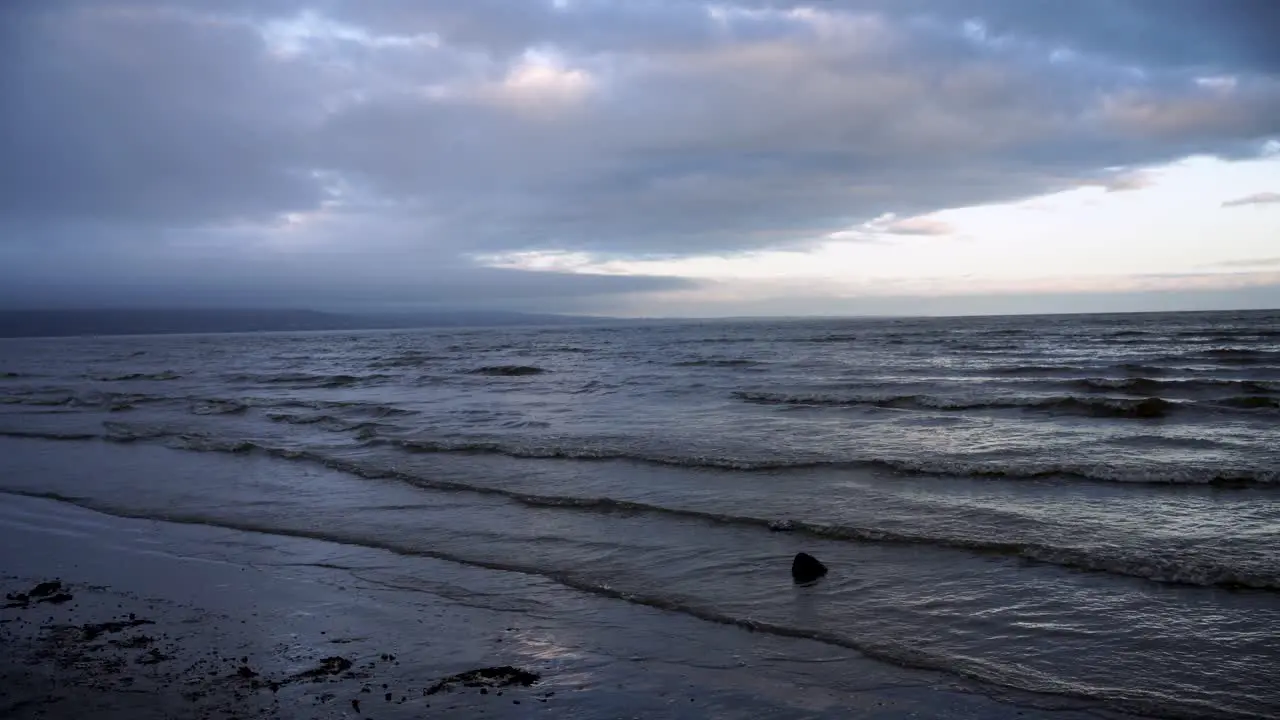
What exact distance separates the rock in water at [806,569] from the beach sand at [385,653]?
1.36 m

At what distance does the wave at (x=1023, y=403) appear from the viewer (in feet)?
62.3

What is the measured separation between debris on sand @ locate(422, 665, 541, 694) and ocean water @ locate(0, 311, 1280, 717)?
1.77 m

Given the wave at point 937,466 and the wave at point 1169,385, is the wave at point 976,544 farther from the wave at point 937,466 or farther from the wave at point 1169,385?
the wave at point 1169,385

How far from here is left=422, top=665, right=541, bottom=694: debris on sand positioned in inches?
202

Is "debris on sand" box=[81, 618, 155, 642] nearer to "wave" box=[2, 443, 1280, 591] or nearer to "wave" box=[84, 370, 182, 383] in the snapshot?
"wave" box=[2, 443, 1280, 591]

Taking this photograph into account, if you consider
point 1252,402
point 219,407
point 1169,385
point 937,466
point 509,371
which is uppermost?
point 1169,385

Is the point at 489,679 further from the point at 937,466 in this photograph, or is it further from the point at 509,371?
the point at 509,371

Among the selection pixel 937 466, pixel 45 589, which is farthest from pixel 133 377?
pixel 937 466

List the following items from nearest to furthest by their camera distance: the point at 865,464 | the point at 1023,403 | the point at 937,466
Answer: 1. the point at 937,466
2. the point at 865,464
3. the point at 1023,403

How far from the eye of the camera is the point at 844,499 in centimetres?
1057

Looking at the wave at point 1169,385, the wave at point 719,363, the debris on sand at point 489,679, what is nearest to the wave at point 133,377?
the wave at point 719,363

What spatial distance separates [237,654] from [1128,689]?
6183 mm

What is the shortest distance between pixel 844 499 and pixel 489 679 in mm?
6576

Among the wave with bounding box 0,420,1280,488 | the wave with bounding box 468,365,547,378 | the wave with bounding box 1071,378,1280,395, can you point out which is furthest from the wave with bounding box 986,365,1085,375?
the wave with bounding box 468,365,547,378
